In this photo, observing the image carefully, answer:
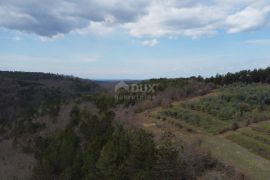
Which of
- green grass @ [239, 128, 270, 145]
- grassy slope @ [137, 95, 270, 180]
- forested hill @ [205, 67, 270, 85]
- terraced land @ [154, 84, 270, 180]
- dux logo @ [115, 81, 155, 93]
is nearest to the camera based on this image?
grassy slope @ [137, 95, 270, 180]

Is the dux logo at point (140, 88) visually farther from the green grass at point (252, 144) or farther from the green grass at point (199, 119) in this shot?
the green grass at point (252, 144)

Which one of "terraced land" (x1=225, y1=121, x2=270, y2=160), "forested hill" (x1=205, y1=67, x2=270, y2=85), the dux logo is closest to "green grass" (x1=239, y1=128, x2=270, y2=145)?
"terraced land" (x1=225, y1=121, x2=270, y2=160)

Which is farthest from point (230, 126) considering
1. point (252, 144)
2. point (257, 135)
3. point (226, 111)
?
point (252, 144)

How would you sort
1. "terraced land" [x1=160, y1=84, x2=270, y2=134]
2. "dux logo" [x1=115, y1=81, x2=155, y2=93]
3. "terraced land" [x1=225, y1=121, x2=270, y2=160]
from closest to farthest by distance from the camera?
"terraced land" [x1=225, y1=121, x2=270, y2=160] → "terraced land" [x1=160, y1=84, x2=270, y2=134] → "dux logo" [x1=115, y1=81, x2=155, y2=93]

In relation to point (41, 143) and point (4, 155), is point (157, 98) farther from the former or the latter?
point (4, 155)

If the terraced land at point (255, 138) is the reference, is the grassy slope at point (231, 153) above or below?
below

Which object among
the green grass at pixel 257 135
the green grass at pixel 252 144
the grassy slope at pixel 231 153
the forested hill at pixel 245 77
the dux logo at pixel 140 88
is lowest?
the grassy slope at pixel 231 153

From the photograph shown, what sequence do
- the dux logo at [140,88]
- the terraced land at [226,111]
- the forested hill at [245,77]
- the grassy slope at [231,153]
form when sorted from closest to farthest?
the grassy slope at [231,153] → the terraced land at [226,111] → the forested hill at [245,77] → the dux logo at [140,88]

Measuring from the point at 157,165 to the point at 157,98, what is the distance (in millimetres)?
25962

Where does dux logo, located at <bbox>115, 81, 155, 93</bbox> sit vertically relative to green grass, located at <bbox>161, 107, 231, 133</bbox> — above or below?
above

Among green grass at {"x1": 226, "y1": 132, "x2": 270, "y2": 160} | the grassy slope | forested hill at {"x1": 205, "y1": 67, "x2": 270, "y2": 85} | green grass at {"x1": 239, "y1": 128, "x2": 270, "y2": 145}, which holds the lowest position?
the grassy slope

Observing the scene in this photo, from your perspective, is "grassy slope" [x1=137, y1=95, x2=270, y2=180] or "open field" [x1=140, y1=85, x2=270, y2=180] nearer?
"grassy slope" [x1=137, y1=95, x2=270, y2=180]

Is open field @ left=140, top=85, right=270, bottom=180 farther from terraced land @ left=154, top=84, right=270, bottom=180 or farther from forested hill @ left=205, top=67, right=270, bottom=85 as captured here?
forested hill @ left=205, top=67, right=270, bottom=85

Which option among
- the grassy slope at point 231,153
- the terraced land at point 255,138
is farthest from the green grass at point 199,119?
the terraced land at point 255,138
